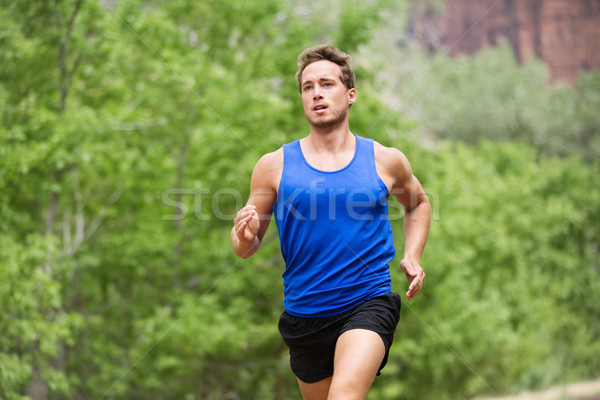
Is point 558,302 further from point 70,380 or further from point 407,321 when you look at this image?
point 70,380

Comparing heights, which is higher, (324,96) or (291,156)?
(324,96)

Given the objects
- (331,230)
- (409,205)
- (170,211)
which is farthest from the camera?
(170,211)

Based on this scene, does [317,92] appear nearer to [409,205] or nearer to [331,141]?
[331,141]

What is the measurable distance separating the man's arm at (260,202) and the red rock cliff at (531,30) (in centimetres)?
6625

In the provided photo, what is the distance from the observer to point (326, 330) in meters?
2.99

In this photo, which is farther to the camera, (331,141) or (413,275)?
(331,141)

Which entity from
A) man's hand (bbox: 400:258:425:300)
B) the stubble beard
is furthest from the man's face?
man's hand (bbox: 400:258:425:300)

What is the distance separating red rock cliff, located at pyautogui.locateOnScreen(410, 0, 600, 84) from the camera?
66812 mm

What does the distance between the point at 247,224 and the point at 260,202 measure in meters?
0.20

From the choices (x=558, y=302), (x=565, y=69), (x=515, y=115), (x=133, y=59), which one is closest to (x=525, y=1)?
(x=565, y=69)

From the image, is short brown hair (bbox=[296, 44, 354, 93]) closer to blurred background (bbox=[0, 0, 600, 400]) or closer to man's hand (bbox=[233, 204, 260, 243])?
man's hand (bbox=[233, 204, 260, 243])

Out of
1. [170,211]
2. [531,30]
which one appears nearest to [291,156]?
[170,211]

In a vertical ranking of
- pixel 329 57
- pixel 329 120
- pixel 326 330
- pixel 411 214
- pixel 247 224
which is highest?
pixel 329 57

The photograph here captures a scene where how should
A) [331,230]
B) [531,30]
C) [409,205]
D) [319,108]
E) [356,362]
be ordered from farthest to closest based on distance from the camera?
[531,30], [409,205], [319,108], [331,230], [356,362]
